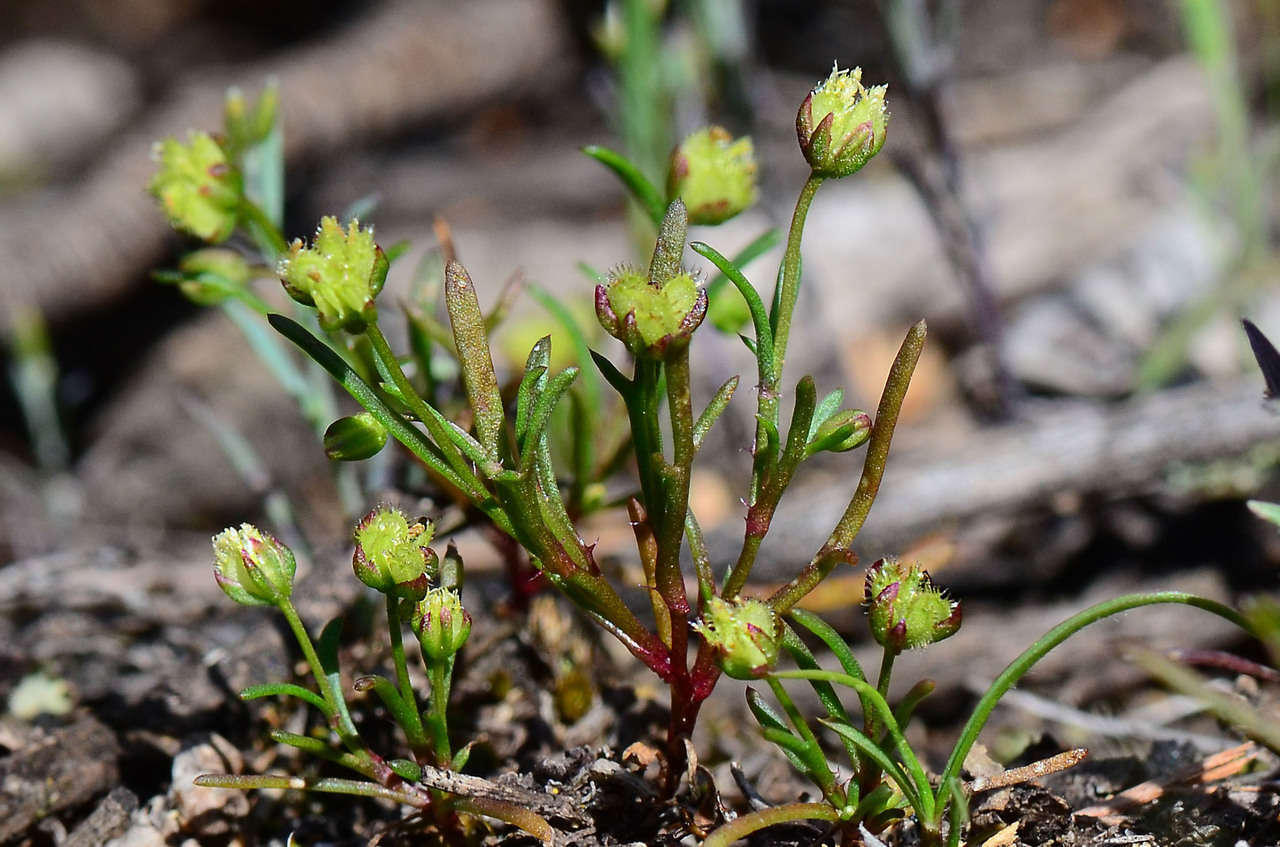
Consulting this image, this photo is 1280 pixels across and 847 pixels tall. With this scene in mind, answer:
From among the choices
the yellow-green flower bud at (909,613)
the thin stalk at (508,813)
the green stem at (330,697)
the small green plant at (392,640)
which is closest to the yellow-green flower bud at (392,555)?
the small green plant at (392,640)

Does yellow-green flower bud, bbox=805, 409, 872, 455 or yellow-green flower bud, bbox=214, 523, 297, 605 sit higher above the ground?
yellow-green flower bud, bbox=805, 409, 872, 455

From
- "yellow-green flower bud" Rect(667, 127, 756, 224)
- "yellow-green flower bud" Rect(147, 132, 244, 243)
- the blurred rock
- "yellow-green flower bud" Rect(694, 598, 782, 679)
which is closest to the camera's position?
"yellow-green flower bud" Rect(694, 598, 782, 679)

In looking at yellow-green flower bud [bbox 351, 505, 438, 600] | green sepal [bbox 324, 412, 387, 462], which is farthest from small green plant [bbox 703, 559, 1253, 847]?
green sepal [bbox 324, 412, 387, 462]

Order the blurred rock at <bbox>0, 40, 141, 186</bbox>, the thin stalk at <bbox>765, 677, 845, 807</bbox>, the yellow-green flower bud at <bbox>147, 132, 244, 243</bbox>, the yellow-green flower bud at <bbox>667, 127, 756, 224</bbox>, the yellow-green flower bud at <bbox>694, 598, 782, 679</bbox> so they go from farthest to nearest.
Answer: the blurred rock at <bbox>0, 40, 141, 186</bbox> < the yellow-green flower bud at <bbox>147, 132, 244, 243</bbox> < the yellow-green flower bud at <bbox>667, 127, 756, 224</bbox> < the thin stalk at <bbox>765, 677, 845, 807</bbox> < the yellow-green flower bud at <bbox>694, 598, 782, 679</bbox>

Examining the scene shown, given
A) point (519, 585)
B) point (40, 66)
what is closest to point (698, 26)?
point (519, 585)

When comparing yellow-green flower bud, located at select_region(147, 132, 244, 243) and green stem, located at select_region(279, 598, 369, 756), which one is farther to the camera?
yellow-green flower bud, located at select_region(147, 132, 244, 243)

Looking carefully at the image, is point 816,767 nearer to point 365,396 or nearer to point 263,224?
point 365,396

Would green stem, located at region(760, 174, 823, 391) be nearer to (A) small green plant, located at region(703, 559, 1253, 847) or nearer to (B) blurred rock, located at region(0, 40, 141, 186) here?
(A) small green plant, located at region(703, 559, 1253, 847)
